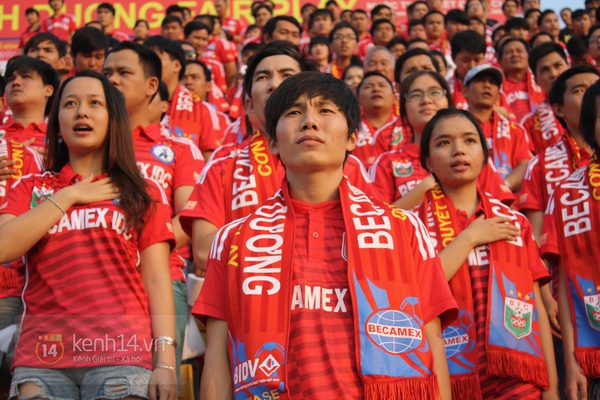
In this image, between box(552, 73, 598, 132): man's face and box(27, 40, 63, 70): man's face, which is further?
box(27, 40, 63, 70): man's face

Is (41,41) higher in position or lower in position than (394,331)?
higher

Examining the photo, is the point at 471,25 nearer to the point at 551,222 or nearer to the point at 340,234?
the point at 551,222

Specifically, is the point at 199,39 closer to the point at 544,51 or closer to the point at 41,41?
the point at 41,41

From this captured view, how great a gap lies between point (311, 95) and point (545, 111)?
4.46m

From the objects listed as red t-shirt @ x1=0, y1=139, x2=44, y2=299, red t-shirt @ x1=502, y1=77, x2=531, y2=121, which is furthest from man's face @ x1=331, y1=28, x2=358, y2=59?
red t-shirt @ x1=0, y1=139, x2=44, y2=299

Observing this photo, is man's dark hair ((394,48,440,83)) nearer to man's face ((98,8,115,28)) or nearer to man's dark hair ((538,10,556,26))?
man's dark hair ((538,10,556,26))

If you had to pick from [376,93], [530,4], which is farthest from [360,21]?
[376,93]

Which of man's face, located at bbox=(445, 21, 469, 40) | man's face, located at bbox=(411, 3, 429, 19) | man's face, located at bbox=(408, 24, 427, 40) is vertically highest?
man's face, located at bbox=(411, 3, 429, 19)

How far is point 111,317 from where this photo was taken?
10.00 ft

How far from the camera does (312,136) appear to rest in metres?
2.76

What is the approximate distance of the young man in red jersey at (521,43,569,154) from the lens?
21.3 ft

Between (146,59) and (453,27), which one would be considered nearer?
(146,59)

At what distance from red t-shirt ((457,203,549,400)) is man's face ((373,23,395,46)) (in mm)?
8113

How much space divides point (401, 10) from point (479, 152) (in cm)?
1287
